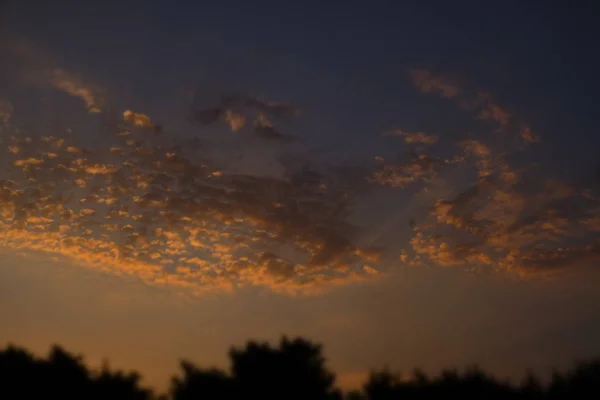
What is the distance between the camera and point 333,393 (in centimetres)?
3722

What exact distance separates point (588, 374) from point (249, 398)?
21527 mm

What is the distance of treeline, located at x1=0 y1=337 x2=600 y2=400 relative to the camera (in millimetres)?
32594

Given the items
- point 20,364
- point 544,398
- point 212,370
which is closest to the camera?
point 544,398

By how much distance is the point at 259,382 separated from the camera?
36.5m

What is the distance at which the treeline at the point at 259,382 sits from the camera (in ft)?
107

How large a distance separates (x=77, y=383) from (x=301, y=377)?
15.3 meters

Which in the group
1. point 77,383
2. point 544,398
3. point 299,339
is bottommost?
point 544,398

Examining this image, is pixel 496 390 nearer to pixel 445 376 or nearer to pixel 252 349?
pixel 445 376

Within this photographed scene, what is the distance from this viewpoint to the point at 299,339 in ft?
128

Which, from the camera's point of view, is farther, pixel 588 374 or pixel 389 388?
pixel 389 388

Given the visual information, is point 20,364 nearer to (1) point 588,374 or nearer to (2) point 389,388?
(2) point 389,388

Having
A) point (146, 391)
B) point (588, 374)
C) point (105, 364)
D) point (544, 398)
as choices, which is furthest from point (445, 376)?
point (105, 364)

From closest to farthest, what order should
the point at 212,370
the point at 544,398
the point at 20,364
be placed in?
the point at 544,398, the point at 20,364, the point at 212,370

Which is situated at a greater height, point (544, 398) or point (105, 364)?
point (105, 364)
